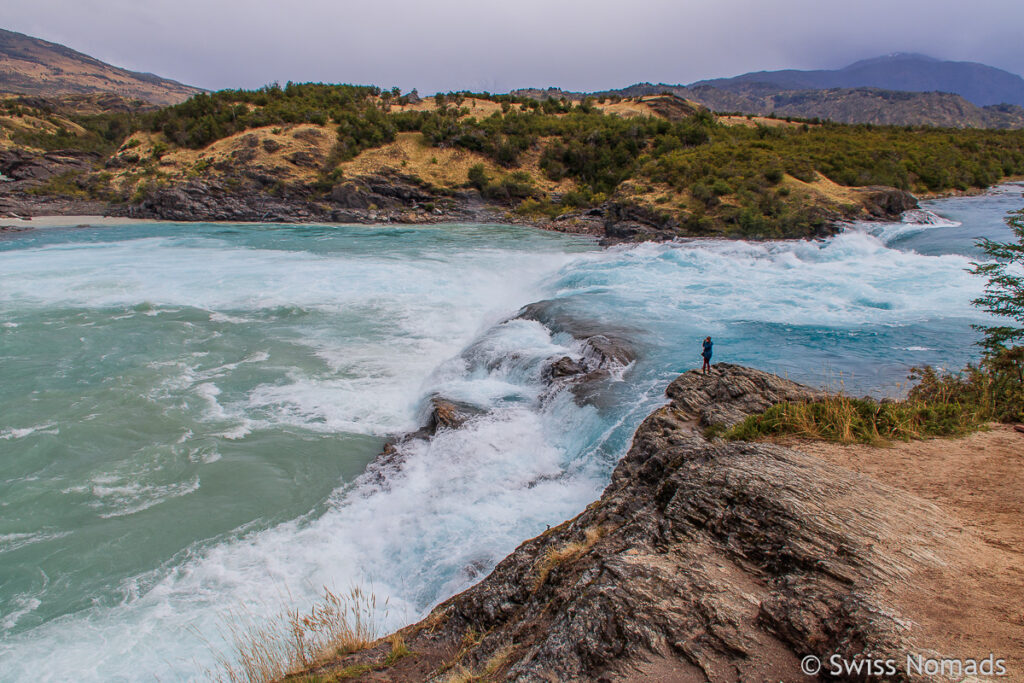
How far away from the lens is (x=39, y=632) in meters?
5.71

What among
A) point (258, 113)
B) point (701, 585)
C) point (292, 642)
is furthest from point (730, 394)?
point (258, 113)

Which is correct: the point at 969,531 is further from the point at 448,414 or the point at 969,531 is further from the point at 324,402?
the point at 324,402

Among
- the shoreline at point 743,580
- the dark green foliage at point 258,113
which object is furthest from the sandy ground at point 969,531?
the dark green foliage at point 258,113

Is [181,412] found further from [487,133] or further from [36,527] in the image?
[487,133]

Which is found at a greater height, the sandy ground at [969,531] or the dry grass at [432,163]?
the dry grass at [432,163]

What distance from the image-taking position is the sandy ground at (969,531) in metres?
2.79

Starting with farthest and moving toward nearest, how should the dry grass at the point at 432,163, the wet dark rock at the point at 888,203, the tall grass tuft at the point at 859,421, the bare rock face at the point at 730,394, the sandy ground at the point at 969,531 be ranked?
the dry grass at the point at 432,163
the wet dark rock at the point at 888,203
the bare rock face at the point at 730,394
the tall grass tuft at the point at 859,421
the sandy ground at the point at 969,531

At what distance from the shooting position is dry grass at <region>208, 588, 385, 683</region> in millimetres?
4277

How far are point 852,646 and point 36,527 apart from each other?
938cm

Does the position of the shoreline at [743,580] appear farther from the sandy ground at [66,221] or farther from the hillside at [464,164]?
the sandy ground at [66,221]

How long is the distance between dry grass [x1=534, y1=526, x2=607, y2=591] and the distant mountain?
560 feet

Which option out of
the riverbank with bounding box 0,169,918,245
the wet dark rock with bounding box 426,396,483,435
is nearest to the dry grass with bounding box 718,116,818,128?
the riverbank with bounding box 0,169,918,245

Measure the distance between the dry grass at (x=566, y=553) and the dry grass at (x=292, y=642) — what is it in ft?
4.01

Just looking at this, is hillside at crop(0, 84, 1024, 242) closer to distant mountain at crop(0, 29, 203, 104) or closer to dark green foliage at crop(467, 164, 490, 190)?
dark green foliage at crop(467, 164, 490, 190)
